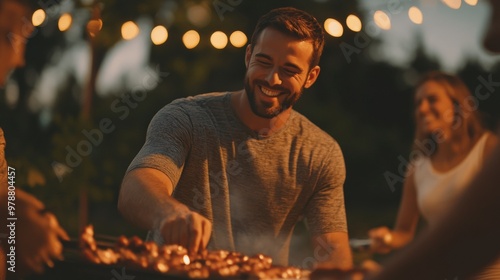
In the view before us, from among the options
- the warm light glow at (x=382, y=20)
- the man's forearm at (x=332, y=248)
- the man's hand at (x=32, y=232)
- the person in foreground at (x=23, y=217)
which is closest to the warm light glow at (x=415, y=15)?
the warm light glow at (x=382, y=20)

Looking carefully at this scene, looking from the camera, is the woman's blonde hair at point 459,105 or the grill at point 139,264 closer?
the grill at point 139,264

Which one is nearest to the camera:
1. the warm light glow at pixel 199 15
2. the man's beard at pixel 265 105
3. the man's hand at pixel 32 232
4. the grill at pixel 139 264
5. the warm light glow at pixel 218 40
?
the man's hand at pixel 32 232

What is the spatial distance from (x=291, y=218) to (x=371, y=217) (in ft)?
10.8

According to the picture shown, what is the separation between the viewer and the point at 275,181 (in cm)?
257

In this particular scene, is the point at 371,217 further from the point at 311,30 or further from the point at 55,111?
the point at 311,30

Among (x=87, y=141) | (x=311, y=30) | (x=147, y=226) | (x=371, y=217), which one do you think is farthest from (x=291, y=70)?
(x=371, y=217)

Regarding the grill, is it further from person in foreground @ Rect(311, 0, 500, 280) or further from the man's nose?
the man's nose

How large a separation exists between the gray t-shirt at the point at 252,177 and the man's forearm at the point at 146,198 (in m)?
0.31

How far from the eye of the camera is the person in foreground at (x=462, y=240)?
2.71 ft

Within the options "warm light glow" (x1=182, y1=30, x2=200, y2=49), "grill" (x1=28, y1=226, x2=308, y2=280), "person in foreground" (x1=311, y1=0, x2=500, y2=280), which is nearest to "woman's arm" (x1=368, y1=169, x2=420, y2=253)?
"grill" (x1=28, y1=226, x2=308, y2=280)

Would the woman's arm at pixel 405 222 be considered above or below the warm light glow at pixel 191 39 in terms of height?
below

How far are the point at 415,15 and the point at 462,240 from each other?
1944 mm

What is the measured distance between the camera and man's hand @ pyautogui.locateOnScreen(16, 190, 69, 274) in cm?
131

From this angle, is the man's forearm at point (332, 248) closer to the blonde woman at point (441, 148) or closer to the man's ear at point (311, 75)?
the blonde woman at point (441, 148)
